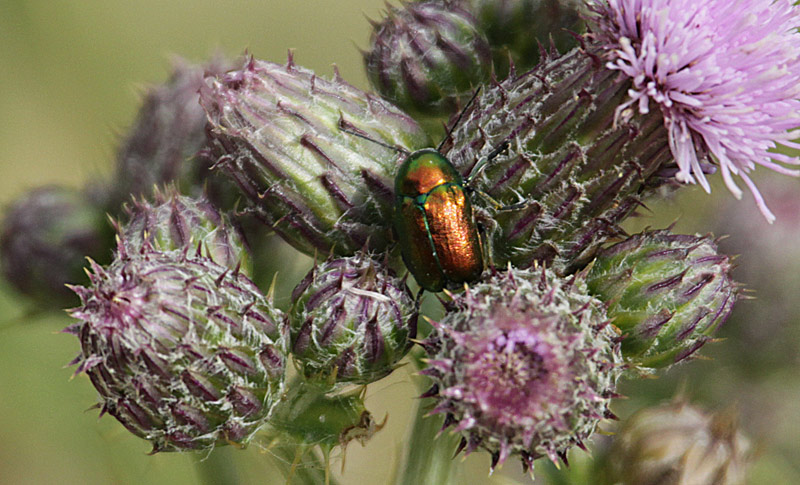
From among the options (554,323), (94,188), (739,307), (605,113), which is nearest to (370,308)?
(554,323)

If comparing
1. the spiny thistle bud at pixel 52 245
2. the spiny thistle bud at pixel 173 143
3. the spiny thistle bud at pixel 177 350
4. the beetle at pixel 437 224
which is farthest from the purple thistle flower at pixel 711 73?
the spiny thistle bud at pixel 52 245

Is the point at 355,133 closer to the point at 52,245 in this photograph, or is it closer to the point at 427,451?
the point at 427,451

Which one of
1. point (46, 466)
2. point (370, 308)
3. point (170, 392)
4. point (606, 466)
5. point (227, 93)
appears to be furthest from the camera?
point (46, 466)

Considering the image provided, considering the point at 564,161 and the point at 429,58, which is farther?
the point at 429,58

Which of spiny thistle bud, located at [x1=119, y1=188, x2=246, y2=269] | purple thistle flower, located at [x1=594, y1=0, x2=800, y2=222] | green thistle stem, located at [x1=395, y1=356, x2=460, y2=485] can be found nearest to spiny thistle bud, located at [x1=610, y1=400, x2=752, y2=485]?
green thistle stem, located at [x1=395, y1=356, x2=460, y2=485]

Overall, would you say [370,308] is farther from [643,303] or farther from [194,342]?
[643,303]

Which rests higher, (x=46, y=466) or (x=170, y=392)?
→ (x=170, y=392)

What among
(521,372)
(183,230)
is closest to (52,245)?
(183,230)
